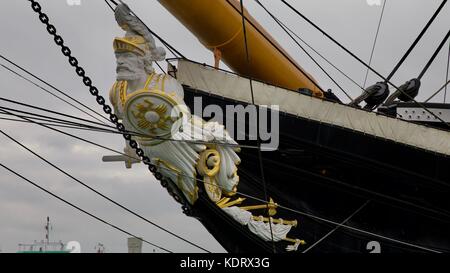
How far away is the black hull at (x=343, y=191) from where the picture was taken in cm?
1063

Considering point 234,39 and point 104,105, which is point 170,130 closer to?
point 104,105

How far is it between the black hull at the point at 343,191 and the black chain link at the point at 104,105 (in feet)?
0.87

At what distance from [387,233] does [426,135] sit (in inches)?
40.3

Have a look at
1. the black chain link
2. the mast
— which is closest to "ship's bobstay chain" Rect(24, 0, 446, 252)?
the black chain link

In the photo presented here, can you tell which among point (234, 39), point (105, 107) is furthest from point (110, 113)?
point (234, 39)

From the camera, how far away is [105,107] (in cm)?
1021

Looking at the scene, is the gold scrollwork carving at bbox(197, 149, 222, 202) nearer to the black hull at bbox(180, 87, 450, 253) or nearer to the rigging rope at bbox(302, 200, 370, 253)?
the black hull at bbox(180, 87, 450, 253)

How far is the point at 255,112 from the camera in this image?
10.6 metres

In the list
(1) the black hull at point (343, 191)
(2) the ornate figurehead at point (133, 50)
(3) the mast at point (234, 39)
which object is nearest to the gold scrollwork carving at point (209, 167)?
(1) the black hull at point (343, 191)

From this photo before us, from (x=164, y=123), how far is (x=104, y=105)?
1.86 feet

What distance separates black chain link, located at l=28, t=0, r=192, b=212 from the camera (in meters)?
9.47
